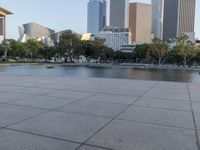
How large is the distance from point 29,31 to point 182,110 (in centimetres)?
19997

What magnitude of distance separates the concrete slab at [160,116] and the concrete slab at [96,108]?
284mm

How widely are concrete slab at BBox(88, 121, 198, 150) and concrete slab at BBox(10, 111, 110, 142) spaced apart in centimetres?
26

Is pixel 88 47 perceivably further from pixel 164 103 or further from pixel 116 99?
pixel 164 103

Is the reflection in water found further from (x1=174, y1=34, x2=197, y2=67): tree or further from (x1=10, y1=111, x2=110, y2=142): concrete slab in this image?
(x1=174, y1=34, x2=197, y2=67): tree

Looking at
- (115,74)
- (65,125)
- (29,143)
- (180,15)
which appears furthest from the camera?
(180,15)

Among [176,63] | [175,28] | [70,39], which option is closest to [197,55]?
[176,63]

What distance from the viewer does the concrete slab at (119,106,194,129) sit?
5.71 m

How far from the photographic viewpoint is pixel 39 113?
247 inches

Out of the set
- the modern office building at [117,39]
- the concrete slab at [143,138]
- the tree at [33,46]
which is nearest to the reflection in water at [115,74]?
the concrete slab at [143,138]

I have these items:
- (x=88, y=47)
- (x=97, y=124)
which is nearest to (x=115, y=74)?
(x=97, y=124)

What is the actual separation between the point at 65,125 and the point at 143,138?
1.57 meters

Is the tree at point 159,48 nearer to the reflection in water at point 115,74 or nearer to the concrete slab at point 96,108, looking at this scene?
the reflection in water at point 115,74

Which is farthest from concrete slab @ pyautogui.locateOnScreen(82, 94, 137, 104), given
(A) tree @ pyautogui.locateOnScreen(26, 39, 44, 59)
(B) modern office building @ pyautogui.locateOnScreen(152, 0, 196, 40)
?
(B) modern office building @ pyautogui.locateOnScreen(152, 0, 196, 40)

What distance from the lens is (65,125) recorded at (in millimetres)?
5293
